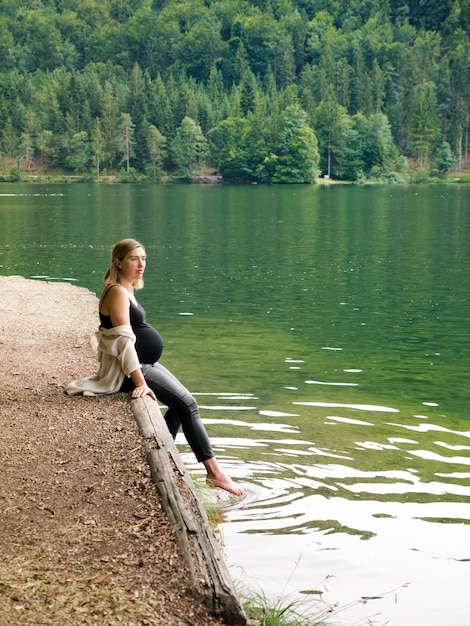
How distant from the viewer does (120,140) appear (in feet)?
515

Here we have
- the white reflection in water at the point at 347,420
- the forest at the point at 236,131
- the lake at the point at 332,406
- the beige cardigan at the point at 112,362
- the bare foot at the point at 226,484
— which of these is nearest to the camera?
the lake at the point at 332,406

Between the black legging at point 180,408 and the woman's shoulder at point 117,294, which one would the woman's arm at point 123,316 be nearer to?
the woman's shoulder at point 117,294

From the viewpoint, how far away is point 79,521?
6613 mm

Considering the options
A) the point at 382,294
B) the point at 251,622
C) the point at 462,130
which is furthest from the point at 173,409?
the point at 462,130

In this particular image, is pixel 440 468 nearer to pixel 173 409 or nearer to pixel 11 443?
pixel 173 409

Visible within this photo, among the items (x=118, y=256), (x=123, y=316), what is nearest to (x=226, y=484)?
(x=123, y=316)

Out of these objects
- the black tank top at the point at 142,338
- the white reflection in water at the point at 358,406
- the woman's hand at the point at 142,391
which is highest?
the black tank top at the point at 142,338

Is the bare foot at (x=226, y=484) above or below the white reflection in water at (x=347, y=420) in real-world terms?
above

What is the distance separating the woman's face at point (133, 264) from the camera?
9102 millimetres

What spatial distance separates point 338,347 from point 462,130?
502 feet

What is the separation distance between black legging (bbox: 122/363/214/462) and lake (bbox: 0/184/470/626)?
465 mm

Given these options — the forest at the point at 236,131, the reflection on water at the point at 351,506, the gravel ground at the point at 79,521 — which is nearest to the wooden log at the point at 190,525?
the gravel ground at the point at 79,521

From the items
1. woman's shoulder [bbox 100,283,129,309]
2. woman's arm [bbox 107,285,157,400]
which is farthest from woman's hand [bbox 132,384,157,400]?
woman's shoulder [bbox 100,283,129,309]

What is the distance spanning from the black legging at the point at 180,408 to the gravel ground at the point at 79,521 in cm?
41
